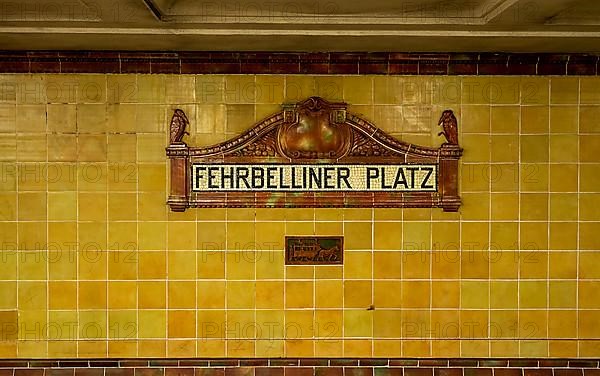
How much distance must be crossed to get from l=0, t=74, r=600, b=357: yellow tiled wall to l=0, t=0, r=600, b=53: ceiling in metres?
0.48

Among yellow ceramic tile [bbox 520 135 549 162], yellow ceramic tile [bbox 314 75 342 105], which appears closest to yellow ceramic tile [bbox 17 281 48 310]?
yellow ceramic tile [bbox 314 75 342 105]

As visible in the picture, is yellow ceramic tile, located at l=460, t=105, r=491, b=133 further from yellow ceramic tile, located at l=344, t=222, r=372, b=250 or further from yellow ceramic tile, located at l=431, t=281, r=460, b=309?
yellow ceramic tile, located at l=431, t=281, r=460, b=309

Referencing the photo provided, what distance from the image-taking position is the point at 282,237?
4.38 metres

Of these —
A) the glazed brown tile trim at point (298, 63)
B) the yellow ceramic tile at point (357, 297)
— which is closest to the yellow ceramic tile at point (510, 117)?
the glazed brown tile trim at point (298, 63)

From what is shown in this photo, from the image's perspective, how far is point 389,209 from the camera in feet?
14.3

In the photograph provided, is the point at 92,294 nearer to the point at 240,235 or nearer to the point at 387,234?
the point at 240,235

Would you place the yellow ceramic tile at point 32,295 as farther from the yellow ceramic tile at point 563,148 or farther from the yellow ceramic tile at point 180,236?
the yellow ceramic tile at point 563,148

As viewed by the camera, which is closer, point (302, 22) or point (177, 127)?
point (302, 22)

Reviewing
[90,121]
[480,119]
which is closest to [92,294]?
[90,121]

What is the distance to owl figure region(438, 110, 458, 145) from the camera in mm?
4348

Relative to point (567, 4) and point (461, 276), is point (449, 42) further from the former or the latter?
point (461, 276)

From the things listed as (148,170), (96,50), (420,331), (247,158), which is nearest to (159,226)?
(148,170)

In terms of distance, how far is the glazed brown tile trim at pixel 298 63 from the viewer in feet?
14.1

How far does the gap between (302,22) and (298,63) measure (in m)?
0.70
